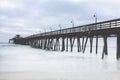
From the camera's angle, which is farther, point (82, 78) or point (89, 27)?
point (89, 27)

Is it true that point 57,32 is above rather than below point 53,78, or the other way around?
above

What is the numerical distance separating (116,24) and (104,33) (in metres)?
2.74

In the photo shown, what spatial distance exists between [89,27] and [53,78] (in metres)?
17.9

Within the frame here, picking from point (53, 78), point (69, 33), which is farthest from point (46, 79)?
point (69, 33)

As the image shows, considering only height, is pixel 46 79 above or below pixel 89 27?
below

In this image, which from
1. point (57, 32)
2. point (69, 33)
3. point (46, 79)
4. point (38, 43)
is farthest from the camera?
point (38, 43)

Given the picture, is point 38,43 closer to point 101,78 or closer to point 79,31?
point 79,31

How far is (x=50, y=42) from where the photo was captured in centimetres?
5266

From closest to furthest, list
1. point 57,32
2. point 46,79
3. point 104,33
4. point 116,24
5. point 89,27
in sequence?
point 46,79
point 116,24
point 104,33
point 89,27
point 57,32

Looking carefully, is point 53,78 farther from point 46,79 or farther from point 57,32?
point 57,32

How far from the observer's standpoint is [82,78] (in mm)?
12695

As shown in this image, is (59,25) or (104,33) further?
(59,25)

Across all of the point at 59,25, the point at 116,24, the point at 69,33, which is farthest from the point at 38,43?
the point at 116,24

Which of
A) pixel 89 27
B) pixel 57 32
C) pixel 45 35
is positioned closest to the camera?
pixel 89 27
